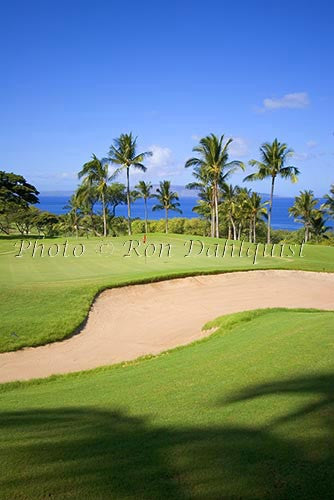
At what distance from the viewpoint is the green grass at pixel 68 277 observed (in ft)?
43.9

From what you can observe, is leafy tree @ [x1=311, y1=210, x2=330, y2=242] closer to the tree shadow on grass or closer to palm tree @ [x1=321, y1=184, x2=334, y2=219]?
palm tree @ [x1=321, y1=184, x2=334, y2=219]

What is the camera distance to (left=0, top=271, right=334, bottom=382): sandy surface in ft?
38.9

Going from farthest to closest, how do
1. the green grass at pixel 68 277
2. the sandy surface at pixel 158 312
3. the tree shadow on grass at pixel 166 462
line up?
the green grass at pixel 68 277 → the sandy surface at pixel 158 312 → the tree shadow on grass at pixel 166 462

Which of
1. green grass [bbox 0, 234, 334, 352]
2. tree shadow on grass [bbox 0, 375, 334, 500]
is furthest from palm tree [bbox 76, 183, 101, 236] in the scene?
tree shadow on grass [bbox 0, 375, 334, 500]

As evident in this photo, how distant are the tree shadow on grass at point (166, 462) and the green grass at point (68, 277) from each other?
7.72 m

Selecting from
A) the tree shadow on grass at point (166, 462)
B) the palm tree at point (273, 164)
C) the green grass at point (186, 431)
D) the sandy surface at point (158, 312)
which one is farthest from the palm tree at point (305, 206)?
the tree shadow on grass at point (166, 462)

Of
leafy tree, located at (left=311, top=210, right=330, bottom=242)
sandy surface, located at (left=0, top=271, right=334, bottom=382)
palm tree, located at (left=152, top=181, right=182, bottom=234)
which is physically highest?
palm tree, located at (left=152, top=181, right=182, bottom=234)

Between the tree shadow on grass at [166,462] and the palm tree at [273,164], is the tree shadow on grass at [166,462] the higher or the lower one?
the lower one

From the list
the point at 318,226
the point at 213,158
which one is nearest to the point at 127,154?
the point at 213,158

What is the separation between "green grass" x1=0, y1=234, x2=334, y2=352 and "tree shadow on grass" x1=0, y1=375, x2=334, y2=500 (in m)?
7.72

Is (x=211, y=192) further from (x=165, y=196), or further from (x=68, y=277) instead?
(x=68, y=277)

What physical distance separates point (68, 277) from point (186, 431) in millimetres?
15467

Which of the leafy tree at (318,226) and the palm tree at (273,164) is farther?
the leafy tree at (318,226)

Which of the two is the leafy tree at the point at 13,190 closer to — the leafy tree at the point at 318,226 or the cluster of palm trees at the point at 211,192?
the cluster of palm trees at the point at 211,192
